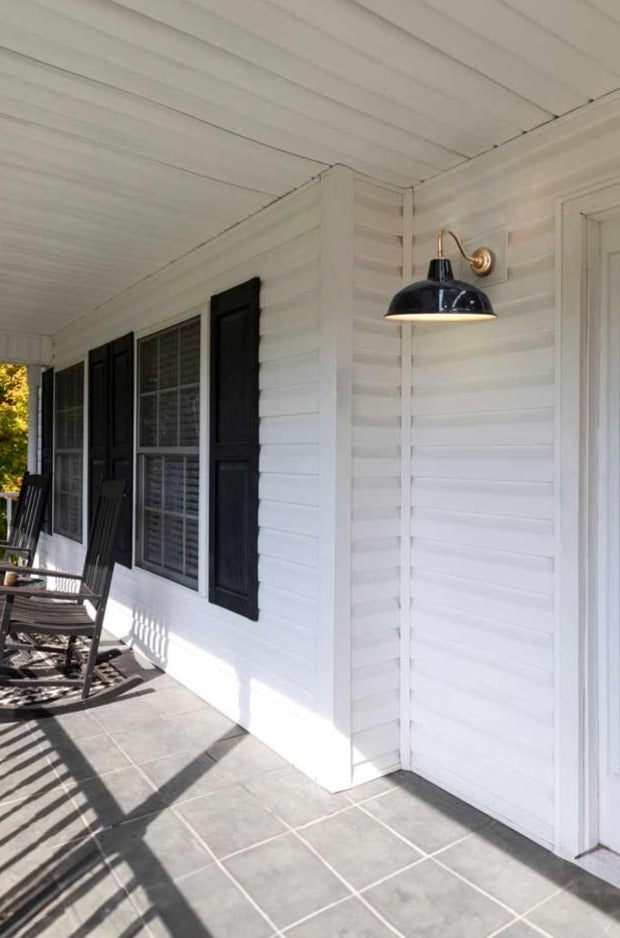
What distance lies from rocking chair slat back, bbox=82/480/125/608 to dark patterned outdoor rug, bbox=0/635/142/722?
0.48 meters

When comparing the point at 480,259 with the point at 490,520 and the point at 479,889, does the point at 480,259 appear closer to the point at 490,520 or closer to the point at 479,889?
the point at 490,520

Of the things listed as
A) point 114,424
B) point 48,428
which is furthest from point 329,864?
point 48,428

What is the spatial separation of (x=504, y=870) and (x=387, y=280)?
2259 mm

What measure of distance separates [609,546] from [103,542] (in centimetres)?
278

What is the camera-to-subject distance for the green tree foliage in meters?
9.89

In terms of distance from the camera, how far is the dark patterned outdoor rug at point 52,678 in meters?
3.18

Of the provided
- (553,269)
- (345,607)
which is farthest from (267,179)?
(345,607)

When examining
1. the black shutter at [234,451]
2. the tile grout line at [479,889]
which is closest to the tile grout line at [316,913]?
the tile grout line at [479,889]

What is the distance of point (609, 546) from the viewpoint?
2215mm

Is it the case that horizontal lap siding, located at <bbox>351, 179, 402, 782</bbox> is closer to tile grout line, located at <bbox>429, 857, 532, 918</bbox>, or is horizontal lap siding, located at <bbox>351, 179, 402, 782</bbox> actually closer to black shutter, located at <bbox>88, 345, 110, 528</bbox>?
tile grout line, located at <bbox>429, 857, 532, 918</bbox>

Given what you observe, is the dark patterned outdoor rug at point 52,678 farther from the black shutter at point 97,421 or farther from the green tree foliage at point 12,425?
the green tree foliage at point 12,425

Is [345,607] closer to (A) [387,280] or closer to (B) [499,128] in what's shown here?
(A) [387,280]

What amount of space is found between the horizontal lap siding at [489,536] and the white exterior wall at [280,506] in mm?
434

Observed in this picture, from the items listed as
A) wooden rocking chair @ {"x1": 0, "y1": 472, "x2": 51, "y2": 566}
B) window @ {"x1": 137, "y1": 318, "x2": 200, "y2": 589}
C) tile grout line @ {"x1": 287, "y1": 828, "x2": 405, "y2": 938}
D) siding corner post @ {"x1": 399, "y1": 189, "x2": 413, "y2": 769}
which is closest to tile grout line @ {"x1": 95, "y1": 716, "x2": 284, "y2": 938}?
tile grout line @ {"x1": 287, "y1": 828, "x2": 405, "y2": 938}
